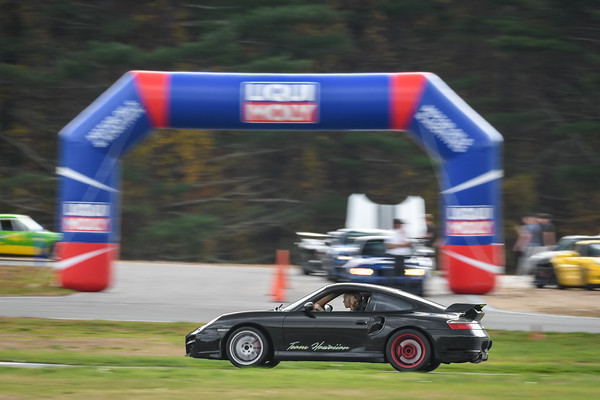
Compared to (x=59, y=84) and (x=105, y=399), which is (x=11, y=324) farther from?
(x=59, y=84)

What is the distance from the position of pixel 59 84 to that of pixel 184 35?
5.92 metres

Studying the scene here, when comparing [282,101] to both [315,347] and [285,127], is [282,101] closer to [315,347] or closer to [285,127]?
[285,127]

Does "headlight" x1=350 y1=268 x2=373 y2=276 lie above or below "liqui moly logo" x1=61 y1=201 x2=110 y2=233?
below

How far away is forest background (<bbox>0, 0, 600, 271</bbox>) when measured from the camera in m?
41.4

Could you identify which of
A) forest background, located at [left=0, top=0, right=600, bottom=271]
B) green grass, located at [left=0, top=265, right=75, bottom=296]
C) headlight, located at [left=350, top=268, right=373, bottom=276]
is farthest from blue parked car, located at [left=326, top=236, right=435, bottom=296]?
forest background, located at [left=0, top=0, right=600, bottom=271]

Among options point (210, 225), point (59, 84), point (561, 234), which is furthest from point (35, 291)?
point (561, 234)

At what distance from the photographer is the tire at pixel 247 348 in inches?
443

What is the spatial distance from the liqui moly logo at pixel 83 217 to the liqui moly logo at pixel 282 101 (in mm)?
3451

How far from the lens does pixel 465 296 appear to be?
2070cm

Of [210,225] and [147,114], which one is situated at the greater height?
[147,114]

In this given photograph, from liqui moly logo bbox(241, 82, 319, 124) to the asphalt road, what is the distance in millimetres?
3614

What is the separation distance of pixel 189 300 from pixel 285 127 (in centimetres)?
393

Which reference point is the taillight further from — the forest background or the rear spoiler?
the forest background

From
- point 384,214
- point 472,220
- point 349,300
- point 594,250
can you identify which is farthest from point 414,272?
point 384,214
